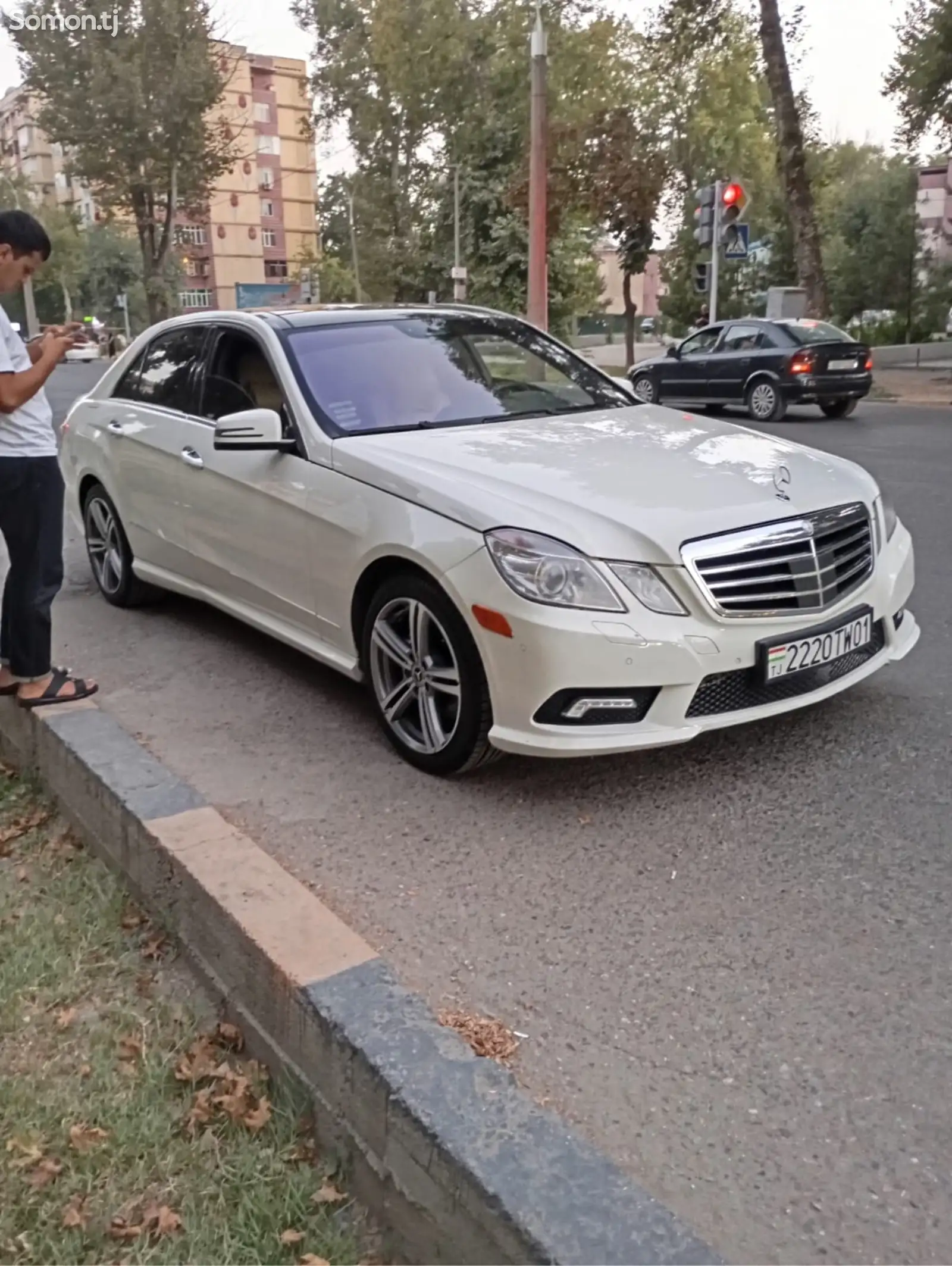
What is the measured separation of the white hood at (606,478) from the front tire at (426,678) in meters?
0.34

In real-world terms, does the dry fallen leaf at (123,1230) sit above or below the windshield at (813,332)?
below

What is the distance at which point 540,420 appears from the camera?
5066 mm

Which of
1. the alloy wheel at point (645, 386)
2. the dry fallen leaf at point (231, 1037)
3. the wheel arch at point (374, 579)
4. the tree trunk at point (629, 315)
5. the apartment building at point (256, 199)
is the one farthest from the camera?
the apartment building at point (256, 199)

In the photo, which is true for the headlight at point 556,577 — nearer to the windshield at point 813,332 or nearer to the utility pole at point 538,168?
the windshield at point 813,332

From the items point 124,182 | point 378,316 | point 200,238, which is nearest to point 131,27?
point 124,182

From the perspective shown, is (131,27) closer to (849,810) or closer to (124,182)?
(124,182)

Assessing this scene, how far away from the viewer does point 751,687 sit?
13.0 ft

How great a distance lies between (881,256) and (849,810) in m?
34.0

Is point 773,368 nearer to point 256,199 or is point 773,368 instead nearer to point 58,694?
point 58,694

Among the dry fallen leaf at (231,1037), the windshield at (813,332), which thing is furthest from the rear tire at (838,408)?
the dry fallen leaf at (231,1037)

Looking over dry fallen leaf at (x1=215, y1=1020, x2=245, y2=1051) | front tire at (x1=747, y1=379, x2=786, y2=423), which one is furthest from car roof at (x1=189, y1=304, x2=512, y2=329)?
front tire at (x1=747, y1=379, x2=786, y2=423)

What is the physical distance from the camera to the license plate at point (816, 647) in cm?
393

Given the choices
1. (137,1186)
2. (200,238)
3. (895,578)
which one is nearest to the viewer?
(137,1186)

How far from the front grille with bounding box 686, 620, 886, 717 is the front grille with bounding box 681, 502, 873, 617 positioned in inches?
7.9
